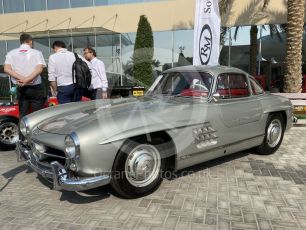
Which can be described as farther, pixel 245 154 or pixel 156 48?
pixel 156 48

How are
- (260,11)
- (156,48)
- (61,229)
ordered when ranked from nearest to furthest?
(61,229) < (260,11) < (156,48)

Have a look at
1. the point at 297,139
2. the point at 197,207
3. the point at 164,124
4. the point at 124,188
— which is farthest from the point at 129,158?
the point at 297,139

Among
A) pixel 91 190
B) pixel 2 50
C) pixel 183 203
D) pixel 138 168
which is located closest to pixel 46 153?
pixel 91 190

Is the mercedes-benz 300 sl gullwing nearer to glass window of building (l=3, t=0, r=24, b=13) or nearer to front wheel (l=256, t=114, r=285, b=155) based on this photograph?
front wheel (l=256, t=114, r=285, b=155)

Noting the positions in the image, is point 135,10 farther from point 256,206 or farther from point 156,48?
point 256,206

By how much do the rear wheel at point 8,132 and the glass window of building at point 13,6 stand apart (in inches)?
599

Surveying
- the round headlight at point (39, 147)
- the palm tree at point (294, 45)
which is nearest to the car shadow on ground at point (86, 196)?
the round headlight at point (39, 147)

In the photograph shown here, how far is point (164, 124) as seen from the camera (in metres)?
3.69

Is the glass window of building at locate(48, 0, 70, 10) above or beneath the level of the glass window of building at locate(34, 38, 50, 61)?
above

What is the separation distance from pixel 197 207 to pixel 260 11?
44.3 feet

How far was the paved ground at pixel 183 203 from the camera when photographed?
313 centimetres

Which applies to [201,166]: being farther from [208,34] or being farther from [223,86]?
[208,34]

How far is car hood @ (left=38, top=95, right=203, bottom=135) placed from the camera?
3.51 meters

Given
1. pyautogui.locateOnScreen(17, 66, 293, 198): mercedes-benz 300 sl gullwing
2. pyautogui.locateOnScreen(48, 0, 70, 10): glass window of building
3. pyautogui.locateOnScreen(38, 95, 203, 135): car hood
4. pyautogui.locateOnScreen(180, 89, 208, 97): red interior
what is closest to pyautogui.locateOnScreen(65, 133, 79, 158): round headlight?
pyautogui.locateOnScreen(17, 66, 293, 198): mercedes-benz 300 sl gullwing
